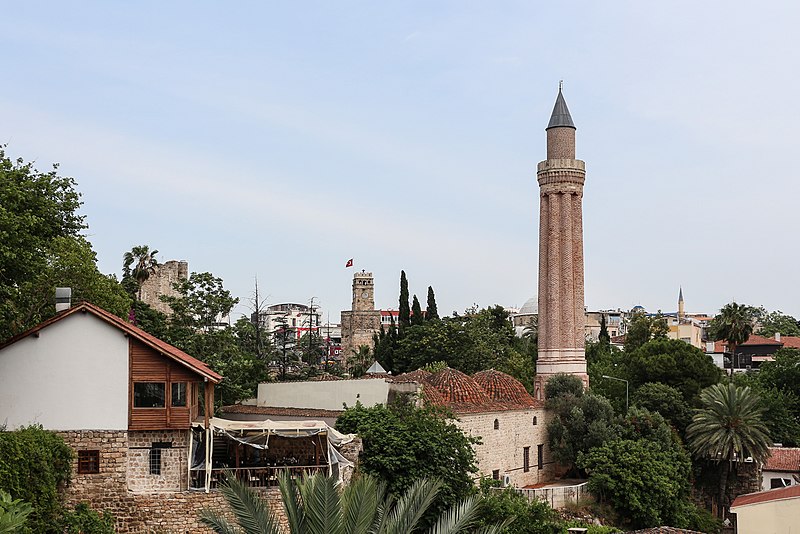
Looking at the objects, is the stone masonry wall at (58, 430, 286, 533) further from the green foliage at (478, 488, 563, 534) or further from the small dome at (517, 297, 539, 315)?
the small dome at (517, 297, 539, 315)

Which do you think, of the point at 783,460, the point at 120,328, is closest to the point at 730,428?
the point at 783,460

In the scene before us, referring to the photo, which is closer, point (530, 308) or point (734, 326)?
point (734, 326)

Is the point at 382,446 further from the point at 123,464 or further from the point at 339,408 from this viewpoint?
the point at 123,464

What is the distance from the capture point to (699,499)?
43469mm

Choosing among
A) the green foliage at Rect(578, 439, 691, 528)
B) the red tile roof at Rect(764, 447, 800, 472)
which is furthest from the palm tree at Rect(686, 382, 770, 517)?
the green foliage at Rect(578, 439, 691, 528)

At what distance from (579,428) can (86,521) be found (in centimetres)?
2201

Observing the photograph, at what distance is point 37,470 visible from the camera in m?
20.6

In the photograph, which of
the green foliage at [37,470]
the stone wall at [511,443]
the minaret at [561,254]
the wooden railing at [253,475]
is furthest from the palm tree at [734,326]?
the green foliage at [37,470]

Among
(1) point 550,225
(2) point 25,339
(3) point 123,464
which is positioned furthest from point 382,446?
(1) point 550,225

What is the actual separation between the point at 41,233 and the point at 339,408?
429 inches

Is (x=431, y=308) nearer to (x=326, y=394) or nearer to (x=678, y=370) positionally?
(x=678, y=370)

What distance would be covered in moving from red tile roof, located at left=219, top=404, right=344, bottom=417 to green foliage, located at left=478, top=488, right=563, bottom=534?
5.44 m

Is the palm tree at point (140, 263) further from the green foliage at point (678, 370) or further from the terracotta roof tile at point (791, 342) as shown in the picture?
the terracotta roof tile at point (791, 342)

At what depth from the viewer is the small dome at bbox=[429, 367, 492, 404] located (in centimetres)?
3340
